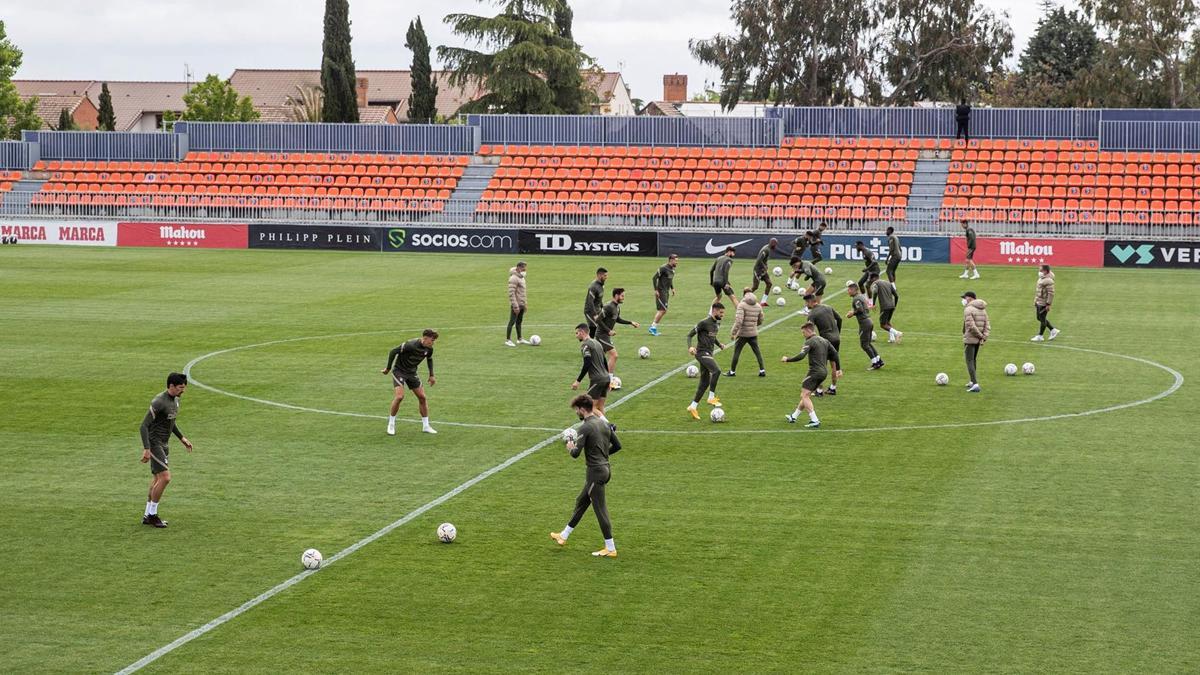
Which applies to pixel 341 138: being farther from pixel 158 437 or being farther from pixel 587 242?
pixel 158 437

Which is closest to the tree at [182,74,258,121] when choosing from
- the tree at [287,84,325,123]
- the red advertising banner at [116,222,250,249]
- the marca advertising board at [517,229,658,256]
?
the tree at [287,84,325,123]

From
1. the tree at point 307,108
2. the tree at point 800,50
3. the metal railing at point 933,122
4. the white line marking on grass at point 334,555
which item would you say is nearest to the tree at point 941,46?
the tree at point 800,50

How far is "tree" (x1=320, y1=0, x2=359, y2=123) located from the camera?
90438mm

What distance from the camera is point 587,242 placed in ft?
194

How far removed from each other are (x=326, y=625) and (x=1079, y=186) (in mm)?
52003

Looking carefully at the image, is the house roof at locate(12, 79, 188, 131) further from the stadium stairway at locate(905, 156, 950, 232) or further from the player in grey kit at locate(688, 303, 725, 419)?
the player in grey kit at locate(688, 303, 725, 419)

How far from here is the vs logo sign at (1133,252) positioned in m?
52.8

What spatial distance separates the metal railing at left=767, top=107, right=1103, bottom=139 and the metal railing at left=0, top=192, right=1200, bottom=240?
35.6 ft

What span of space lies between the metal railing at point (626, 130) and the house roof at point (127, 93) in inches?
3411

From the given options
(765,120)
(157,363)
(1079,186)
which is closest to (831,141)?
(765,120)

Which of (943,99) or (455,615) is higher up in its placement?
(943,99)

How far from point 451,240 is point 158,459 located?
140 feet

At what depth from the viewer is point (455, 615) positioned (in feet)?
48.3

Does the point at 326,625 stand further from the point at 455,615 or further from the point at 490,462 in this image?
the point at 490,462
